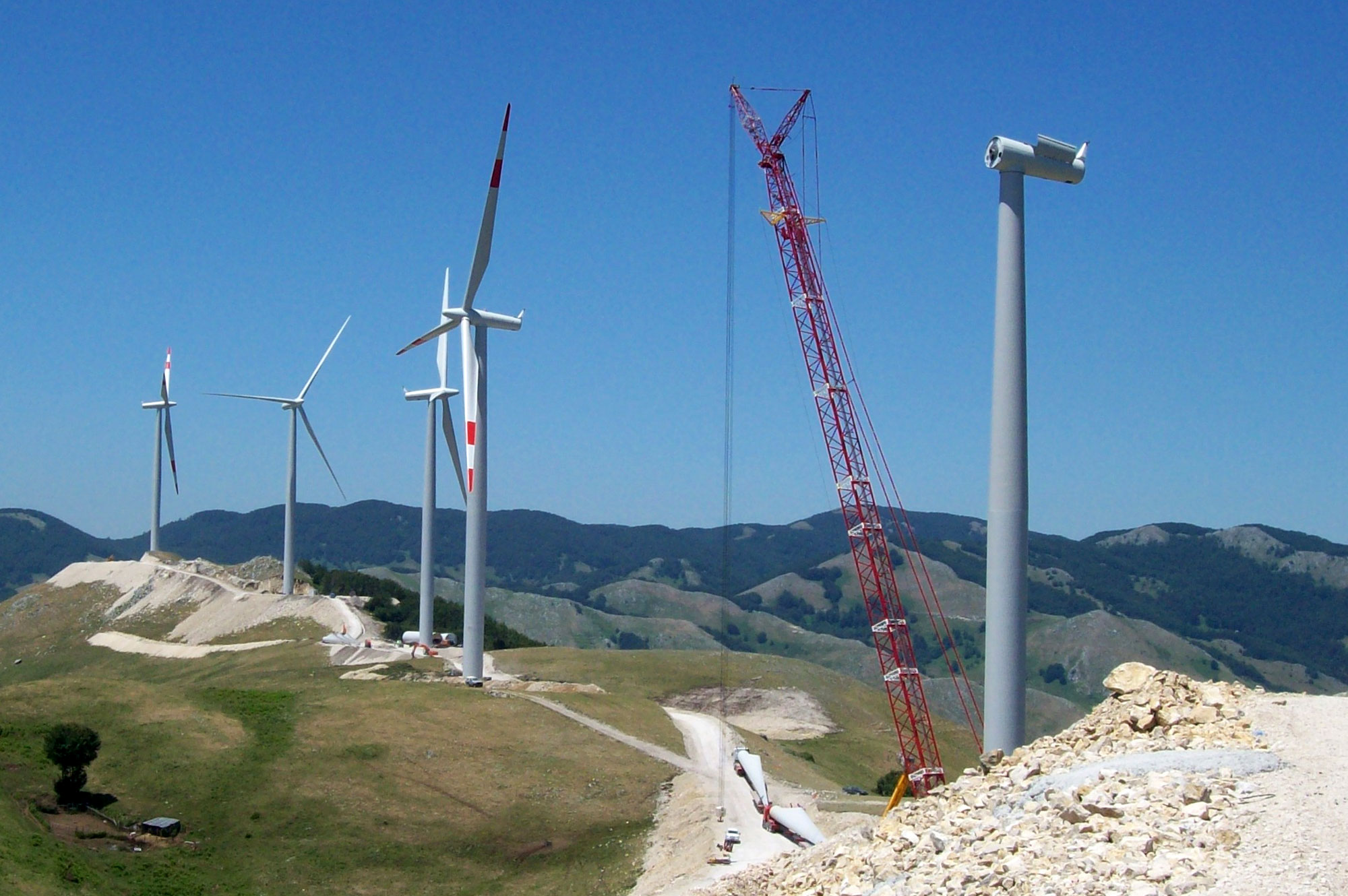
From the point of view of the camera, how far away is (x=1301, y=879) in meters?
23.4

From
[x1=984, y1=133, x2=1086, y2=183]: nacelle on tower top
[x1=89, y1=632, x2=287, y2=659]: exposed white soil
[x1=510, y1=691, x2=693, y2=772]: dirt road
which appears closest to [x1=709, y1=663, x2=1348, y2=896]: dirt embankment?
[x1=984, y1=133, x2=1086, y2=183]: nacelle on tower top

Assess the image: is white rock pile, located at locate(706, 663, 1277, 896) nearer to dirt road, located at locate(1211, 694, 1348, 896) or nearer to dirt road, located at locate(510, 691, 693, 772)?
dirt road, located at locate(1211, 694, 1348, 896)

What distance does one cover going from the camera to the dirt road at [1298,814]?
920 inches

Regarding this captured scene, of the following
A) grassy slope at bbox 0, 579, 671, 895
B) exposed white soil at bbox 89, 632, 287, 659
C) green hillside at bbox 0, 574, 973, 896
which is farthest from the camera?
exposed white soil at bbox 89, 632, 287, 659

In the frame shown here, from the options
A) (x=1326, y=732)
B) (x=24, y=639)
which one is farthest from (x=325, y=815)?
(x=24, y=639)

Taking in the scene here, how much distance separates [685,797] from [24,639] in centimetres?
14506

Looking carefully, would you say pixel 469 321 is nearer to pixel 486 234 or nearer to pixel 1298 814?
pixel 486 234

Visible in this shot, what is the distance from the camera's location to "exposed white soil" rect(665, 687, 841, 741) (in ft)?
393

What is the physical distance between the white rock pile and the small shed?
44.5 m

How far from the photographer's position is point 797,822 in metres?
62.6

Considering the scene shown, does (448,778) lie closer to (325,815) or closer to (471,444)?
(325,815)

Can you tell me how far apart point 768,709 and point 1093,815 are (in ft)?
330

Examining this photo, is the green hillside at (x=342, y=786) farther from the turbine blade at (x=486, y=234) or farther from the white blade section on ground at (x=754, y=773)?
the turbine blade at (x=486, y=234)

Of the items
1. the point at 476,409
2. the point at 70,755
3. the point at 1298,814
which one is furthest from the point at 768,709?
the point at 1298,814
